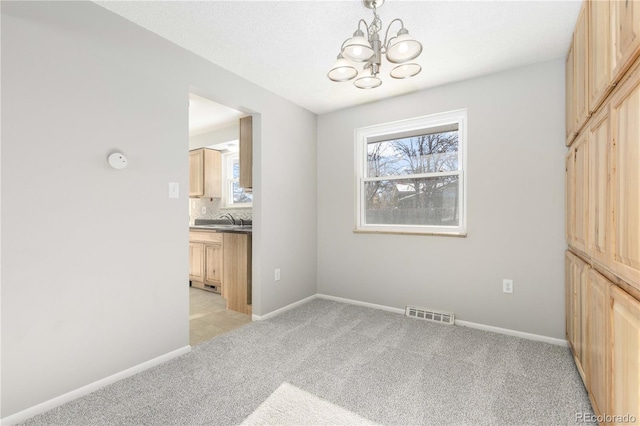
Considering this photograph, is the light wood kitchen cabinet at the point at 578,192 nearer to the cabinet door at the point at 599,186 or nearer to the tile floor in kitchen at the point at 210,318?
the cabinet door at the point at 599,186

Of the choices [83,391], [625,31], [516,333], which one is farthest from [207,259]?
[625,31]

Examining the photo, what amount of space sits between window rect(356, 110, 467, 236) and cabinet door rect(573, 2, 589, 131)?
978mm

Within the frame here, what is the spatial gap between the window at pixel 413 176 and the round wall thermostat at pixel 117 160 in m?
2.39

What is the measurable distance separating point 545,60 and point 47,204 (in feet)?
12.1

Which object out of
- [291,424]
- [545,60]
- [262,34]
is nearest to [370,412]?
[291,424]

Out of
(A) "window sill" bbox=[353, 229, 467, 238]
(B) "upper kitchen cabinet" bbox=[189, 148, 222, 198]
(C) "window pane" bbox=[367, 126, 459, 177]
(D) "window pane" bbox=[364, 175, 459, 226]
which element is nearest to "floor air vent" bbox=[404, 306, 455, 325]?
(A) "window sill" bbox=[353, 229, 467, 238]

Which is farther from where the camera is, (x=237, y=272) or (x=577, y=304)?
(x=237, y=272)

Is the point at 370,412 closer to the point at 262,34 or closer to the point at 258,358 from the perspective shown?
the point at 258,358

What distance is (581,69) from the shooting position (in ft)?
6.15

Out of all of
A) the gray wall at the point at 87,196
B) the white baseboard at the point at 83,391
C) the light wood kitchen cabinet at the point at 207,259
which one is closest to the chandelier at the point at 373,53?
the gray wall at the point at 87,196

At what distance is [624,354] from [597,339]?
423 mm

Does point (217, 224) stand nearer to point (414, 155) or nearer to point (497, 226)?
point (414, 155)

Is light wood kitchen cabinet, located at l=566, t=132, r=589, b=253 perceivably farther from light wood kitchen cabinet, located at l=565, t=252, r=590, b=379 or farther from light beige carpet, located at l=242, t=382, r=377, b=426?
light beige carpet, located at l=242, t=382, r=377, b=426

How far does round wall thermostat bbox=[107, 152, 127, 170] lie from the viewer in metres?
1.92
